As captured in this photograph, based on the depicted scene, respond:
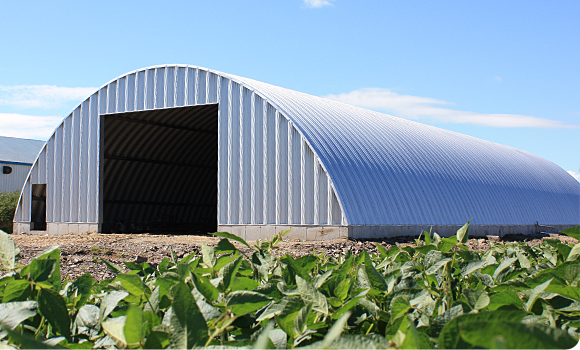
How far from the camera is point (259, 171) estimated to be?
64.5 feet

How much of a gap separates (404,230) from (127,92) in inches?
542

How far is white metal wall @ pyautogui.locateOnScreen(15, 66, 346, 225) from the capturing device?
18.5 meters

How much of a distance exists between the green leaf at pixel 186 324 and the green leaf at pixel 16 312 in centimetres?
52

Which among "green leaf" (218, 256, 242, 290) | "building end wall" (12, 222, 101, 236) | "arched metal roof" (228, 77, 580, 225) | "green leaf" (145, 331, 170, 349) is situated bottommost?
"building end wall" (12, 222, 101, 236)

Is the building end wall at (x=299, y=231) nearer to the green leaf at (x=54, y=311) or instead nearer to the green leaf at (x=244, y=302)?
the green leaf at (x=54, y=311)

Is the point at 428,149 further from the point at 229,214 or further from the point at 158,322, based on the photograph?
the point at 158,322

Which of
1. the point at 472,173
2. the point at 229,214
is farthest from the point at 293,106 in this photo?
the point at 472,173

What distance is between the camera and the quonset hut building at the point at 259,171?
61.2 ft

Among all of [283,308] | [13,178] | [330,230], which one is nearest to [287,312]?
[283,308]

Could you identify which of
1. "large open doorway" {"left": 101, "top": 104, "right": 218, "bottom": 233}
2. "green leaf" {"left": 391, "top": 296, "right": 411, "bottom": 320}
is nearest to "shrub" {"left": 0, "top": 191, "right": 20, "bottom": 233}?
"large open doorway" {"left": 101, "top": 104, "right": 218, "bottom": 233}

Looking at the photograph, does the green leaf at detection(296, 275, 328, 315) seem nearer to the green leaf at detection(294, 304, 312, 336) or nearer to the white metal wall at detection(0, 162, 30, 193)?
the green leaf at detection(294, 304, 312, 336)

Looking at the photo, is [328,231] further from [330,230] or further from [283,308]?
[283,308]

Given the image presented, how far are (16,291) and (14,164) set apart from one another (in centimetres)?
4760

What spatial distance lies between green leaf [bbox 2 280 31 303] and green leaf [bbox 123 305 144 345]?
0.57 metres
